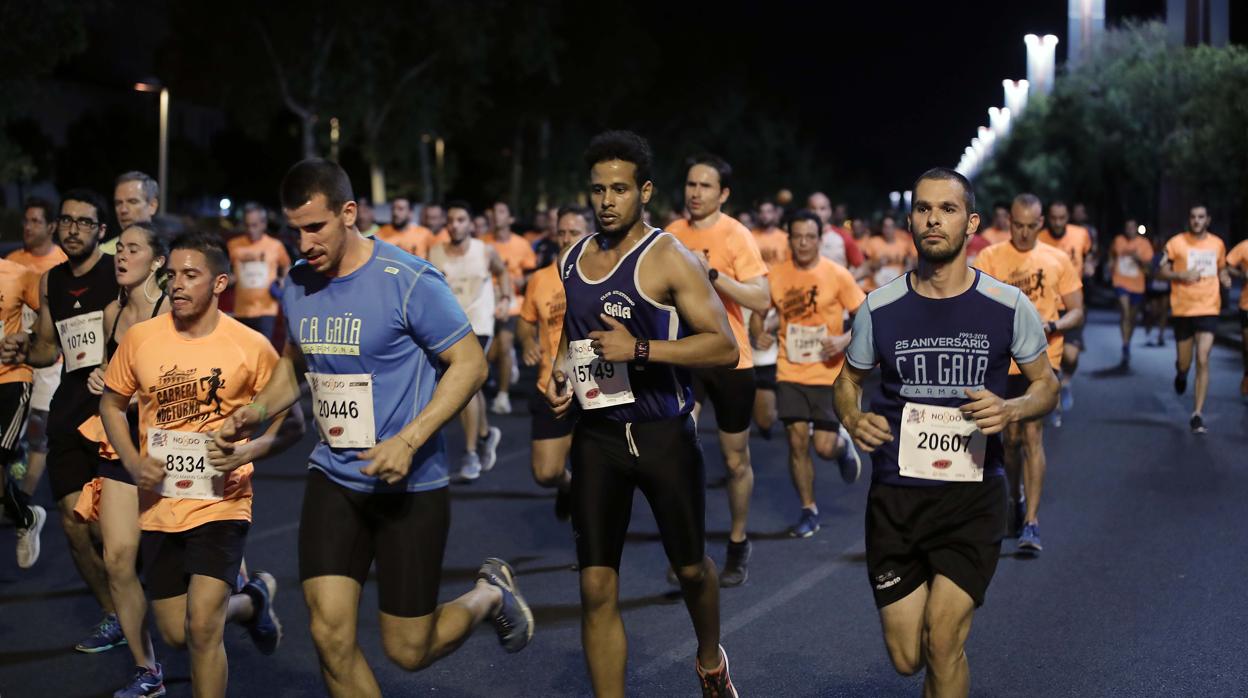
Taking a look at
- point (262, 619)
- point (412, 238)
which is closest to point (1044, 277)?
point (262, 619)

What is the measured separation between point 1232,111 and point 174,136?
70388mm

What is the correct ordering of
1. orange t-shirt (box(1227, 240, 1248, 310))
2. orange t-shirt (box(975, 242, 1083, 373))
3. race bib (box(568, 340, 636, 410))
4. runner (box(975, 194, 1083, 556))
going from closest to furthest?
race bib (box(568, 340, 636, 410))
runner (box(975, 194, 1083, 556))
orange t-shirt (box(975, 242, 1083, 373))
orange t-shirt (box(1227, 240, 1248, 310))

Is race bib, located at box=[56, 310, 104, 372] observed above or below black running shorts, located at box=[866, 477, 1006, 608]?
above

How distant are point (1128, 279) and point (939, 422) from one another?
60.3 feet

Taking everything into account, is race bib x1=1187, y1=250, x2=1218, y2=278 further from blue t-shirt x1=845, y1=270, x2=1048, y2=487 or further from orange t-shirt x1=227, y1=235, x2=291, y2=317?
blue t-shirt x1=845, y1=270, x2=1048, y2=487

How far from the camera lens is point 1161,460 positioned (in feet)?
41.3

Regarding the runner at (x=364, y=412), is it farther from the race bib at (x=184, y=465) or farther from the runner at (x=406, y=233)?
the runner at (x=406, y=233)

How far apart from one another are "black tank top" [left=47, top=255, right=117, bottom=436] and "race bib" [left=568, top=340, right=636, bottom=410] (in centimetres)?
253

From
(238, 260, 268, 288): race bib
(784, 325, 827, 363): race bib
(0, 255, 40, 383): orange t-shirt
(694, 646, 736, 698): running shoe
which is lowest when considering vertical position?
(694, 646, 736, 698): running shoe

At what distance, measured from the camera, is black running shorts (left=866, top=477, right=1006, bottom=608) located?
5137 mm

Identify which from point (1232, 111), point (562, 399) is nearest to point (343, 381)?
point (562, 399)

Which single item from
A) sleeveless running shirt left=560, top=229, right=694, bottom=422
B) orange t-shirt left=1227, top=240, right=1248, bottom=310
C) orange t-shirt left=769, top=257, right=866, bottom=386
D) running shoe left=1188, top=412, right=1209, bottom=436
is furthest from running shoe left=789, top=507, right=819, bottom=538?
orange t-shirt left=1227, top=240, right=1248, bottom=310

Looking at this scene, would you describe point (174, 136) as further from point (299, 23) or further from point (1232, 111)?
point (1232, 111)

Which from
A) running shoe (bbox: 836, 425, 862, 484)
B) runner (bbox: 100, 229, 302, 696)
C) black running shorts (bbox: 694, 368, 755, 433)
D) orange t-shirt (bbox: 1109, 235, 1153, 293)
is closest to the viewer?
runner (bbox: 100, 229, 302, 696)
